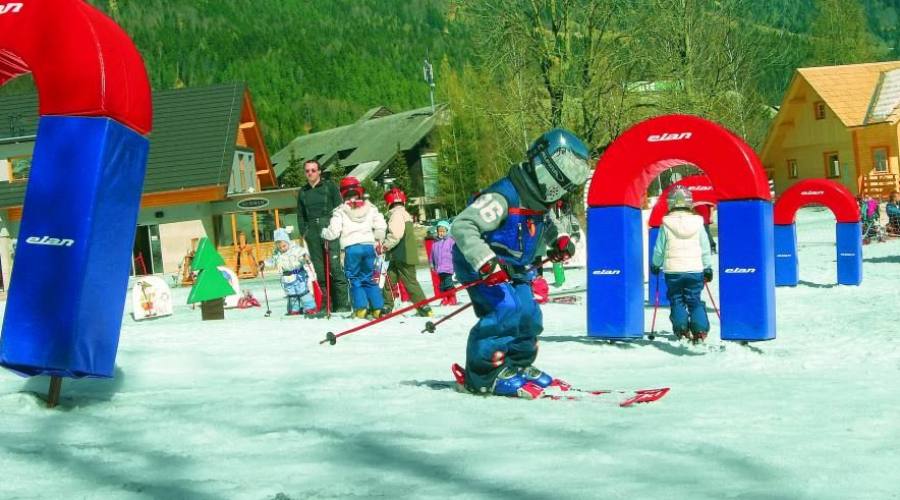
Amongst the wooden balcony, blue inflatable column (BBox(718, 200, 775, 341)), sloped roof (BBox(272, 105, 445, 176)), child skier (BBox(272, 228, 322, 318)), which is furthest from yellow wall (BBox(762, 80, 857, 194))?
blue inflatable column (BBox(718, 200, 775, 341))

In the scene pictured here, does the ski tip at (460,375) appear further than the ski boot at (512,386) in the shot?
Yes

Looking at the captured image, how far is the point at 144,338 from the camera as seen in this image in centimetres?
968

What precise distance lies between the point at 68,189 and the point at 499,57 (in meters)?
20.7

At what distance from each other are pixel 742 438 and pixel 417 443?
1492 mm

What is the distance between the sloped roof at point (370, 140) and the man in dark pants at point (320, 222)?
55863 millimetres

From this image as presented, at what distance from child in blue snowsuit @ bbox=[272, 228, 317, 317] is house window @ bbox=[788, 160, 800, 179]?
40.4 meters

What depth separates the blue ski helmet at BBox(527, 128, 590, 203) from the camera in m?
6.43

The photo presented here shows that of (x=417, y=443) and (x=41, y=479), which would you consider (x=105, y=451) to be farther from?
(x=417, y=443)

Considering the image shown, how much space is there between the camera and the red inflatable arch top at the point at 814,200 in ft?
55.8

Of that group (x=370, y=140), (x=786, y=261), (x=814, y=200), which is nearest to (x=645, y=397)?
(x=786, y=261)

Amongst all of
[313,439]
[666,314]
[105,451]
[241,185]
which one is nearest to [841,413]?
[313,439]

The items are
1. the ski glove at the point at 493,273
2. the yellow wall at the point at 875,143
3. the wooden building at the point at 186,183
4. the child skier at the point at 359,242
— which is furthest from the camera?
the yellow wall at the point at 875,143

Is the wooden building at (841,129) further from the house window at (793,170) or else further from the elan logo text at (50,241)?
the elan logo text at (50,241)

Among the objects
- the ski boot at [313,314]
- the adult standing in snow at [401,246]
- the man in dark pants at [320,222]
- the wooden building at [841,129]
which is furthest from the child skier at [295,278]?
the wooden building at [841,129]
